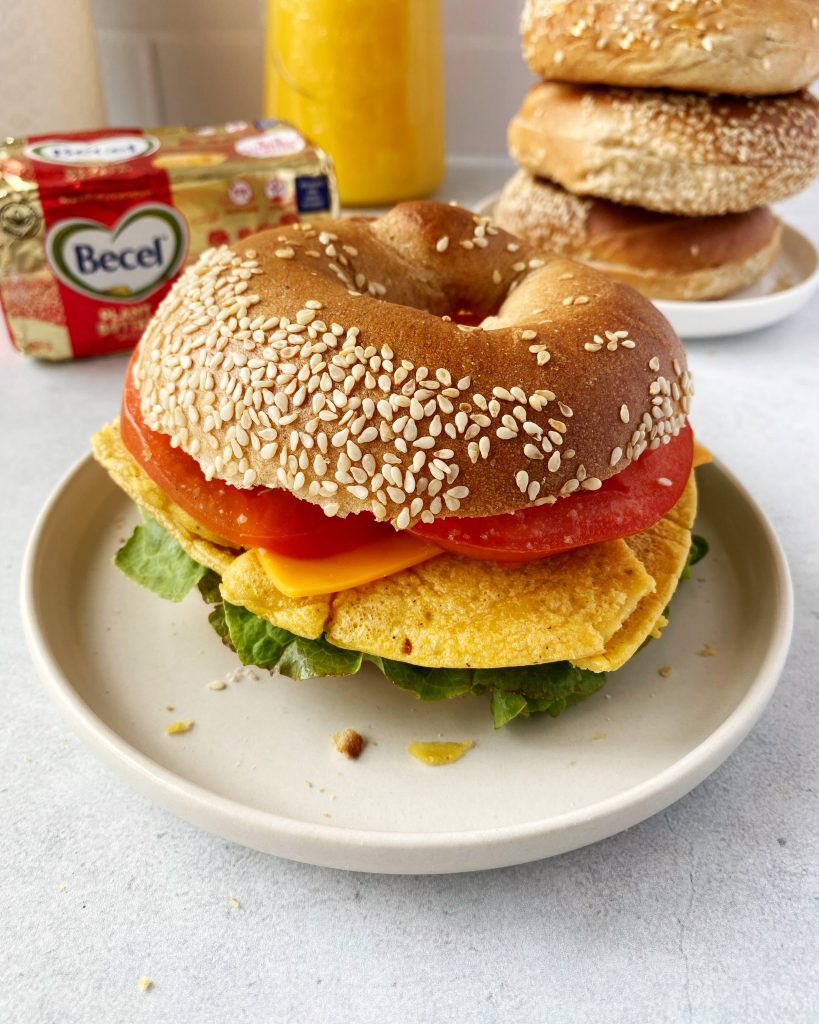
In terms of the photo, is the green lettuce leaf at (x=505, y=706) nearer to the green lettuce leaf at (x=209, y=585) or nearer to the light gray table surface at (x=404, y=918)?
the light gray table surface at (x=404, y=918)

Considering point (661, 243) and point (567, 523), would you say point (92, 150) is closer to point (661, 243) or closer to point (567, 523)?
point (661, 243)

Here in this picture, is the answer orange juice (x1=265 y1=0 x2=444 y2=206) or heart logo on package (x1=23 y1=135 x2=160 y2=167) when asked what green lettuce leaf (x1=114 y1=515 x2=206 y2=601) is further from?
orange juice (x1=265 y1=0 x2=444 y2=206)

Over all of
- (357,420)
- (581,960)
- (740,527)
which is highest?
(357,420)

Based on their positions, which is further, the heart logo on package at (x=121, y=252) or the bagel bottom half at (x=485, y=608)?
the heart logo on package at (x=121, y=252)

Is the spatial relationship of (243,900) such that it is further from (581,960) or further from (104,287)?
(104,287)

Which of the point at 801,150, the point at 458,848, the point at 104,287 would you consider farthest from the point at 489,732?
the point at 801,150

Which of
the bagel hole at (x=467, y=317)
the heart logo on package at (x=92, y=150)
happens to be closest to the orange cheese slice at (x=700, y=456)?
the bagel hole at (x=467, y=317)

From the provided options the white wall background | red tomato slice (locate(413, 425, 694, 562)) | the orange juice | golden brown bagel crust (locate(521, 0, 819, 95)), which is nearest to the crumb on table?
red tomato slice (locate(413, 425, 694, 562))
